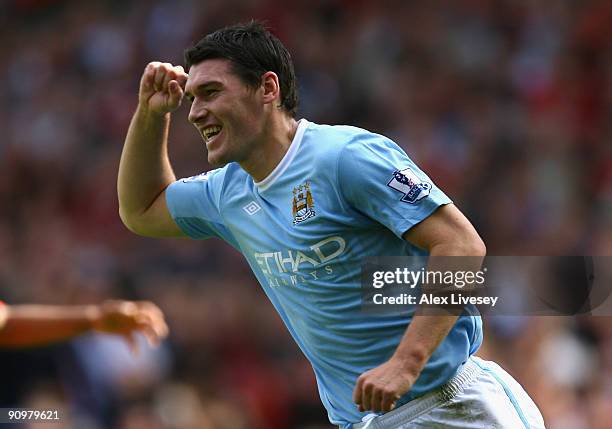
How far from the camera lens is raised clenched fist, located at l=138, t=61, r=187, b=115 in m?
4.67

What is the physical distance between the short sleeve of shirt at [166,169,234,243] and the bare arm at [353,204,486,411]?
0.98 meters

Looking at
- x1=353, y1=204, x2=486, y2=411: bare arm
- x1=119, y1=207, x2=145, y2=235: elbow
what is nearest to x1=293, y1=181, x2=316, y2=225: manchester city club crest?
x1=353, y1=204, x2=486, y2=411: bare arm

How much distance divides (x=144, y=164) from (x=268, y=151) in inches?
28.4

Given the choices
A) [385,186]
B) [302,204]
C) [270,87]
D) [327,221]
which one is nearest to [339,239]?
[327,221]

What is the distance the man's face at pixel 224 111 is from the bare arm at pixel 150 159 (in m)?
0.28

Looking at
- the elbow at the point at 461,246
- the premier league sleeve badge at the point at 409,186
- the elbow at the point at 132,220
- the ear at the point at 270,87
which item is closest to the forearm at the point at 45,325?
the elbow at the point at 132,220

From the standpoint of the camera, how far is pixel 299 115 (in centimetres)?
1058

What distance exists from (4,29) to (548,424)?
8.94m

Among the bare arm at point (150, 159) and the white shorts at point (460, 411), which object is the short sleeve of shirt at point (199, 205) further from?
the white shorts at point (460, 411)

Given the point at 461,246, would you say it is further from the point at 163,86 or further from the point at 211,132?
the point at 163,86

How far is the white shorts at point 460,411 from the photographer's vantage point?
4.13 m

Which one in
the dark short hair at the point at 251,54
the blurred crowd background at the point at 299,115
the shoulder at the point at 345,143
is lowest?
the blurred crowd background at the point at 299,115

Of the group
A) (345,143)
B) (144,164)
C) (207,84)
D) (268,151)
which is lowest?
(144,164)

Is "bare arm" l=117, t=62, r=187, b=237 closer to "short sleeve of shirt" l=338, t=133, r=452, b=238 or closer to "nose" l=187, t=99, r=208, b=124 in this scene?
"nose" l=187, t=99, r=208, b=124
